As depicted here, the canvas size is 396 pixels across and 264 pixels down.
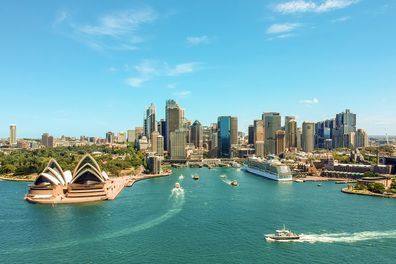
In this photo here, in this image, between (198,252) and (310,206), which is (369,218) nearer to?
(310,206)

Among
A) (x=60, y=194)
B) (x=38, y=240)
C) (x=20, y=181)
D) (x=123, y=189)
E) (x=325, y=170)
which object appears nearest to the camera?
(x=38, y=240)

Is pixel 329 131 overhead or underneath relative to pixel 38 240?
overhead

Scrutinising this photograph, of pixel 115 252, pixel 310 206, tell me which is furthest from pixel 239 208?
pixel 115 252

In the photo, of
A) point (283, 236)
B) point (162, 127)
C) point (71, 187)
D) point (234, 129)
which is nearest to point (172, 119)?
point (162, 127)

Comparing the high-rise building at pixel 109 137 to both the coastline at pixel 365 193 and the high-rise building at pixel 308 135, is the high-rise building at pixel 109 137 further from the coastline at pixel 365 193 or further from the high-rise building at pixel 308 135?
the coastline at pixel 365 193

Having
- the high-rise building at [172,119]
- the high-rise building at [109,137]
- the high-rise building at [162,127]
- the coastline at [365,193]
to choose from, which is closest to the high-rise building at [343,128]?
the high-rise building at [172,119]

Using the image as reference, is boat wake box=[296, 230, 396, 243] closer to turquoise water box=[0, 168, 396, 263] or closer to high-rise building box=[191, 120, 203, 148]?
turquoise water box=[0, 168, 396, 263]

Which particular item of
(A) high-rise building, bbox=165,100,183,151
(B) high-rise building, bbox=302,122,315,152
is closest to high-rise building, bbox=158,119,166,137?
(A) high-rise building, bbox=165,100,183,151
